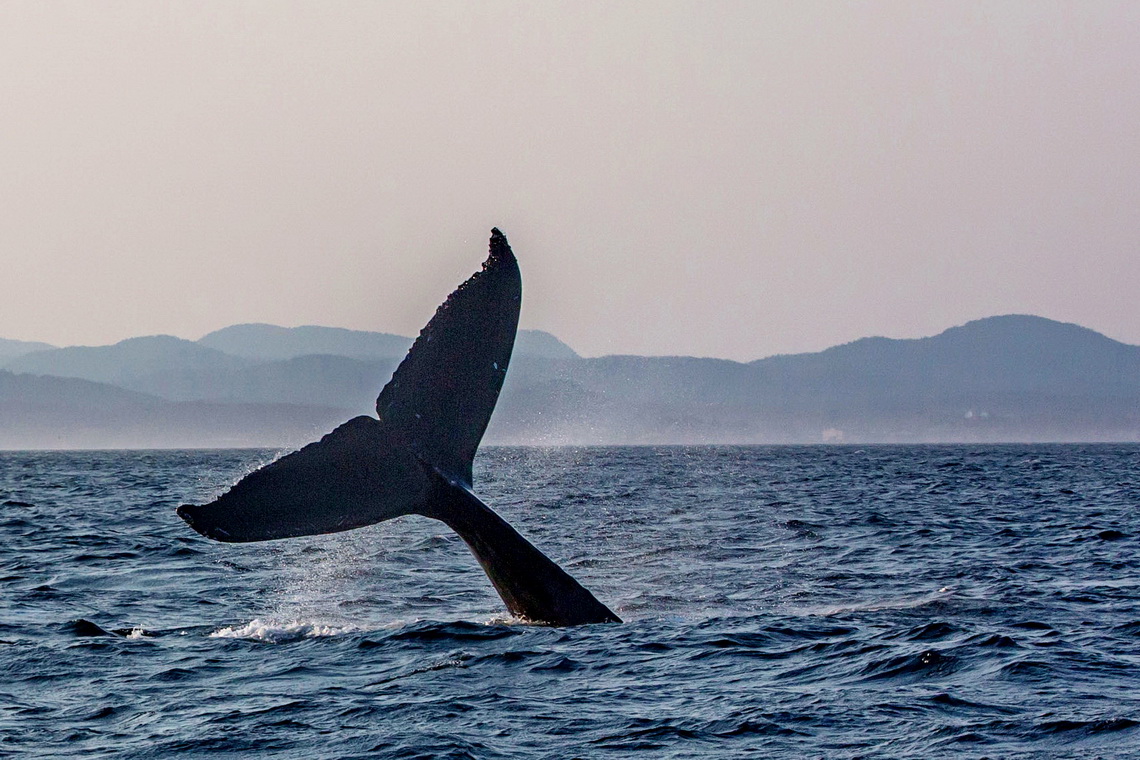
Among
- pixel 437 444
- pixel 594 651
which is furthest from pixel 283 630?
pixel 594 651

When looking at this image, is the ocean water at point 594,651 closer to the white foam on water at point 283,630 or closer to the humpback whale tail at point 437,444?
the white foam on water at point 283,630

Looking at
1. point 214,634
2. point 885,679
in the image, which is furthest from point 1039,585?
point 214,634

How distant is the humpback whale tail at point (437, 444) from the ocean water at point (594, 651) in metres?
1.12

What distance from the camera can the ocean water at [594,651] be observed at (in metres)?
8.73

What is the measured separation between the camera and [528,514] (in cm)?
2834

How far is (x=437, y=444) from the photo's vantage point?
35.7ft

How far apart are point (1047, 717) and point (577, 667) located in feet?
10.7

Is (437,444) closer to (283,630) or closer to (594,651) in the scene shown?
(594,651)

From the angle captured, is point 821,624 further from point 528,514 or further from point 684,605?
point 528,514

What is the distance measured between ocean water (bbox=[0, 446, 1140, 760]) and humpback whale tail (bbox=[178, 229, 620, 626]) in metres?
1.12

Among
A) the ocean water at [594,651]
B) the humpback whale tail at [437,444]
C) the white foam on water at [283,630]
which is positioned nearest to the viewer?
the ocean water at [594,651]

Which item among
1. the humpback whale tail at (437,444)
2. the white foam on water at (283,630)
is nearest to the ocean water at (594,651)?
the white foam on water at (283,630)

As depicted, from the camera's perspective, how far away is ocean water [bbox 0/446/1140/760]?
8727 millimetres

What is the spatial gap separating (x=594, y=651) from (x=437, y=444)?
1.97 m
